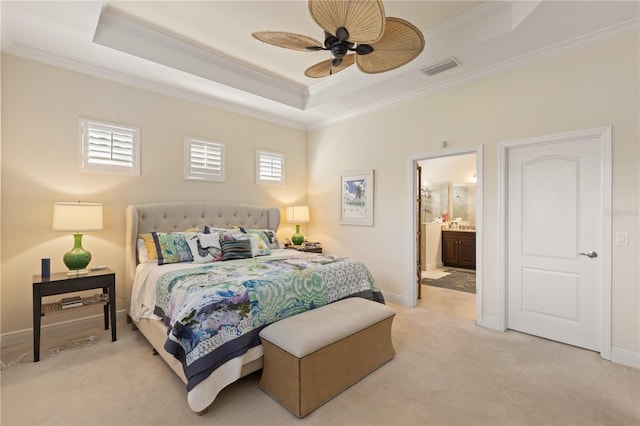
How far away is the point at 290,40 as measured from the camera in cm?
237

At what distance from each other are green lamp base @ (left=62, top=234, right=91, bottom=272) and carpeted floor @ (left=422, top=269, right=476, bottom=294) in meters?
5.29

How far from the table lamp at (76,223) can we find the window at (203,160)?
1.38 metres

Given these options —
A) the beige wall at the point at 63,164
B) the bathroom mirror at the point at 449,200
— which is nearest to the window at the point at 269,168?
the beige wall at the point at 63,164

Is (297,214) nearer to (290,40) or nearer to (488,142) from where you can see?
(488,142)

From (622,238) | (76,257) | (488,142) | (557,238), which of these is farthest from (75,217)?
(622,238)

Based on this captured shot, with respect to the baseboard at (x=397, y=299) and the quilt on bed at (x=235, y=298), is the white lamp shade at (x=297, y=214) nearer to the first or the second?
the baseboard at (x=397, y=299)

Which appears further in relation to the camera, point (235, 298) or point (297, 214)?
point (297, 214)

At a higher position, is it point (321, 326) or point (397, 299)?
point (321, 326)

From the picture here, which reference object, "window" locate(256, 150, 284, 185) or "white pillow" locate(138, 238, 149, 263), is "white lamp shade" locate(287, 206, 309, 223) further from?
"white pillow" locate(138, 238, 149, 263)

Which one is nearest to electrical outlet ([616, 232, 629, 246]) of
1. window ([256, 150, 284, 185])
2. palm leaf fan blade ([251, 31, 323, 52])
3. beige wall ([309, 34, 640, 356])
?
beige wall ([309, 34, 640, 356])

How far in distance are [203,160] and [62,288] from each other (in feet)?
7.59

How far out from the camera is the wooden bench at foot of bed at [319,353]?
208 cm

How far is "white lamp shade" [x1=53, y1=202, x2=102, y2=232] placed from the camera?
304 cm

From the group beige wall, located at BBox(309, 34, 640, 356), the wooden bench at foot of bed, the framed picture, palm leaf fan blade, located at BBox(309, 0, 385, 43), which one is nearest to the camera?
palm leaf fan blade, located at BBox(309, 0, 385, 43)
